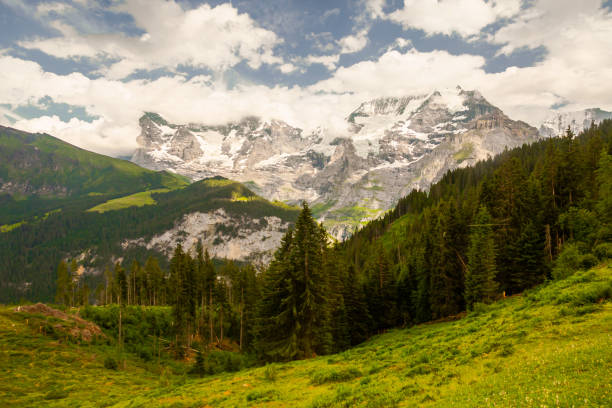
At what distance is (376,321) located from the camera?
6175 centimetres

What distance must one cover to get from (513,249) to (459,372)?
4061 cm

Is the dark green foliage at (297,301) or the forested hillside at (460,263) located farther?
the forested hillside at (460,263)

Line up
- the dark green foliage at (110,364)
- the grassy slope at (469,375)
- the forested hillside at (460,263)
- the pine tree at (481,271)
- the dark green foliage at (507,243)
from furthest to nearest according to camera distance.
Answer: the dark green foliage at (110,364) < the pine tree at (481,271) < the dark green foliage at (507,243) < the forested hillside at (460,263) < the grassy slope at (469,375)

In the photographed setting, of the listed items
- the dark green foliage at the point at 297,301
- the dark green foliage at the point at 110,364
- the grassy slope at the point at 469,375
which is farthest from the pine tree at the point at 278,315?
the dark green foliage at the point at 110,364

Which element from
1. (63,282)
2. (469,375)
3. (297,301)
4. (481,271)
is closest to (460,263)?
(481,271)

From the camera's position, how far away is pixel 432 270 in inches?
2072

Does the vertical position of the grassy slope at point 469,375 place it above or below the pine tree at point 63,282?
above

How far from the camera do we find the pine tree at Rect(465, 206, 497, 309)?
4141 cm

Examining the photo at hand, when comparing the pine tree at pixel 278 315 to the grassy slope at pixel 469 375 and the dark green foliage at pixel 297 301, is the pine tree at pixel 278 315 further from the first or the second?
the grassy slope at pixel 469 375

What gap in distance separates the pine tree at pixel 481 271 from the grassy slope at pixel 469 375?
399 inches

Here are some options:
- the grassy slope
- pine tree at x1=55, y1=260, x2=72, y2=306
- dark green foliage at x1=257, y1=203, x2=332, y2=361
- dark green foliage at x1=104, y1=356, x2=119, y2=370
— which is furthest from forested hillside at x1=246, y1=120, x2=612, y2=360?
pine tree at x1=55, y1=260, x2=72, y2=306

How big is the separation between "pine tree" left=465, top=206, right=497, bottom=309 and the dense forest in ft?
0.47

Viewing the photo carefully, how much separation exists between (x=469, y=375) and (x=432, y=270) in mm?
41701

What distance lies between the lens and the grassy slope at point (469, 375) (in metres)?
9.62
